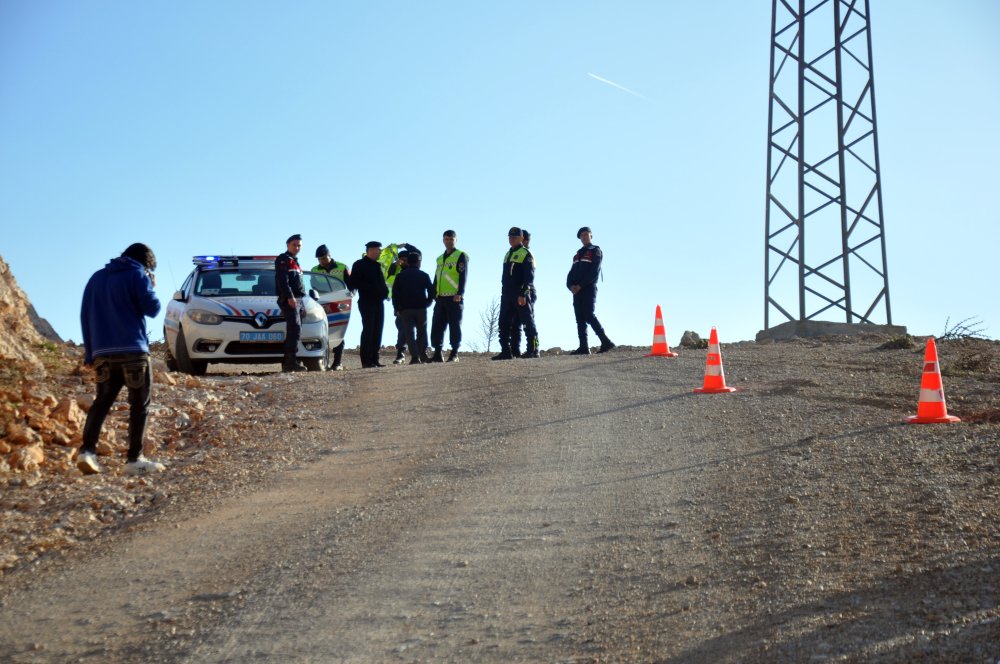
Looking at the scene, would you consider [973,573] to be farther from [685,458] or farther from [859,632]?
[685,458]

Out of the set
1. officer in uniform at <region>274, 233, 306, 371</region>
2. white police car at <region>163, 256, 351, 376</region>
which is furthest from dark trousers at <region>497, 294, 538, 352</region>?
officer in uniform at <region>274, 233, 306, 371</region>

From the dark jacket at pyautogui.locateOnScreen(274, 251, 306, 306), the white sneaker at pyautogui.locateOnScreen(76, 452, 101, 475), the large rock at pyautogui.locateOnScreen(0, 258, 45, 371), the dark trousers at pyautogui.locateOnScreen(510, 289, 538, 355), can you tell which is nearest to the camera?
the white sneaker at pyautogui.locateOnScreen(76, 452, 101, 475)

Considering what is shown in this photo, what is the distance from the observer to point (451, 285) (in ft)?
58.0

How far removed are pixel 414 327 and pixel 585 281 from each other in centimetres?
272

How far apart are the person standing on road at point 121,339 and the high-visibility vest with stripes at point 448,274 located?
829cm

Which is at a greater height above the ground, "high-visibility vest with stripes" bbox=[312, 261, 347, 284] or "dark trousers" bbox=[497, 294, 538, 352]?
"high-visibility vest with stripes" bbox=[312, 261, 347, 284]

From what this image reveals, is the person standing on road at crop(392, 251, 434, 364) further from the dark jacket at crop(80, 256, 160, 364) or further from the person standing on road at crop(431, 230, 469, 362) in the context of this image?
the dark jacket at crop(80, 256, 160, 364)

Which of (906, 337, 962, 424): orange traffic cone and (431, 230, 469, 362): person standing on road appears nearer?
(906, 337, 962, 424): orange traffic cone

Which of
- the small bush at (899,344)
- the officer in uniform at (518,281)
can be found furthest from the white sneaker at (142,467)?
the small bush at (899,344)

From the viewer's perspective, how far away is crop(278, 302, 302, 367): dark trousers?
50.8ft

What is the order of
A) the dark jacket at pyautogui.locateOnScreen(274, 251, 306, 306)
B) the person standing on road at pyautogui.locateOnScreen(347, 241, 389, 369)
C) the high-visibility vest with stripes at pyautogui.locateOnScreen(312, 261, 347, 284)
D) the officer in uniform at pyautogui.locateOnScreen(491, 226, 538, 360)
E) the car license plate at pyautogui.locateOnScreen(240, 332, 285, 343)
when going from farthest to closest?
the high-visibility vest with stripes at pyautogui.locateOnScreen(312, 261, 347, 284)
the officer in uniform at pyautogui.locateOnScreen(491, 226, 538, 360)
the person standing on road at pyautogui.locateOnScreen(347, 241, 389, 369)
the car license plate at pyautogui.locateOnScreen(240, 332, 285, 343)
the dark jacket at pyautogui.locateOnScreen(274, 251, 306, 306)

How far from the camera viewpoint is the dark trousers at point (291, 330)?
50.8ft

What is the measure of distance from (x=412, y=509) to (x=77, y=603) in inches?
91.4

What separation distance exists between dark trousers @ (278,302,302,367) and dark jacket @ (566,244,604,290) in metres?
4.34
